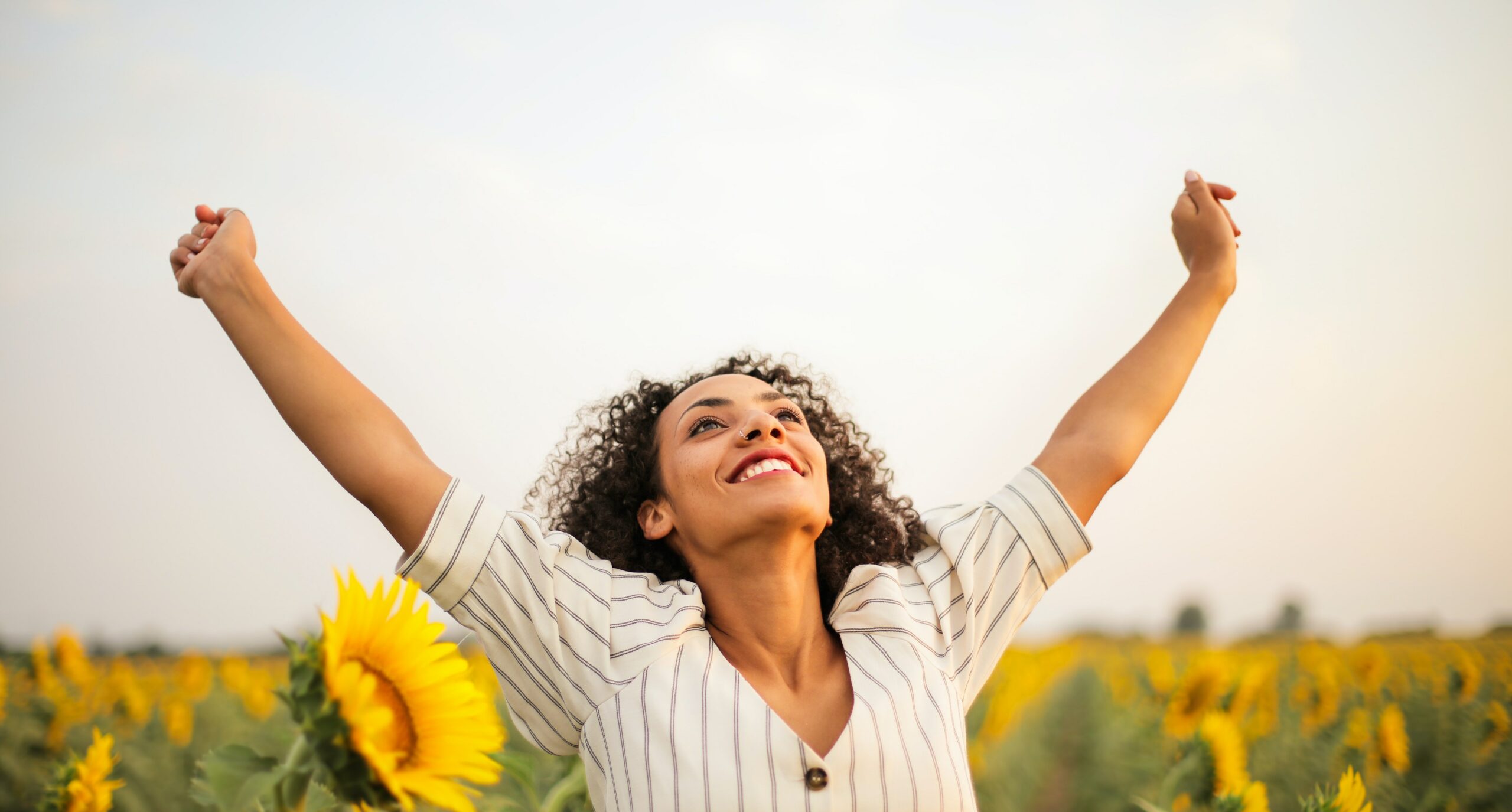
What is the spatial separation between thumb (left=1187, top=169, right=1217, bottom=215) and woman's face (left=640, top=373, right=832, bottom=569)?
1216mm

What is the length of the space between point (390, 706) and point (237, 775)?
0.68ft

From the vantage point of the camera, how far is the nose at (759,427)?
88.4 inches

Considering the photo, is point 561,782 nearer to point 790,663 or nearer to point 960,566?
point 790,663

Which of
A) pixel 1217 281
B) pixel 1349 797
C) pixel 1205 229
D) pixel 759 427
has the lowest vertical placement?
pixel 1349 797

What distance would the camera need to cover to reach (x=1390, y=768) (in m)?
4.29

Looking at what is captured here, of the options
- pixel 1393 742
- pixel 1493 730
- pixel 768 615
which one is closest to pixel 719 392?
pixel 768 615

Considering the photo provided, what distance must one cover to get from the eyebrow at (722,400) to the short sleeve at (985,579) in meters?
0.50

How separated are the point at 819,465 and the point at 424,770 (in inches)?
51.3

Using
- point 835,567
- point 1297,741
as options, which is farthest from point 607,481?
point 1297,741

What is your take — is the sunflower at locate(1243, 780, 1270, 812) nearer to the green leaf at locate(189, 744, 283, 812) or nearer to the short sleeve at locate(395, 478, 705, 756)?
the short sleeve at locate(395, 478, 705, 756)

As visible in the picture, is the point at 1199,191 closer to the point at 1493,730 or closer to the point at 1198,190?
the point at 1198,190

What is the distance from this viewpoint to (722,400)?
2.43m

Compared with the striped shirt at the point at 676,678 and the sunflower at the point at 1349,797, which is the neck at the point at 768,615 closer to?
the striped shirt at the point at 676,678

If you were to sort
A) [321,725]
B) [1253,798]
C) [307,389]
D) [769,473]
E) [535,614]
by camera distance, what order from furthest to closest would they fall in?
1. [1253,798]
2. [769,473]
3. [535,614]
4. [307,389]
5. [321,725]
